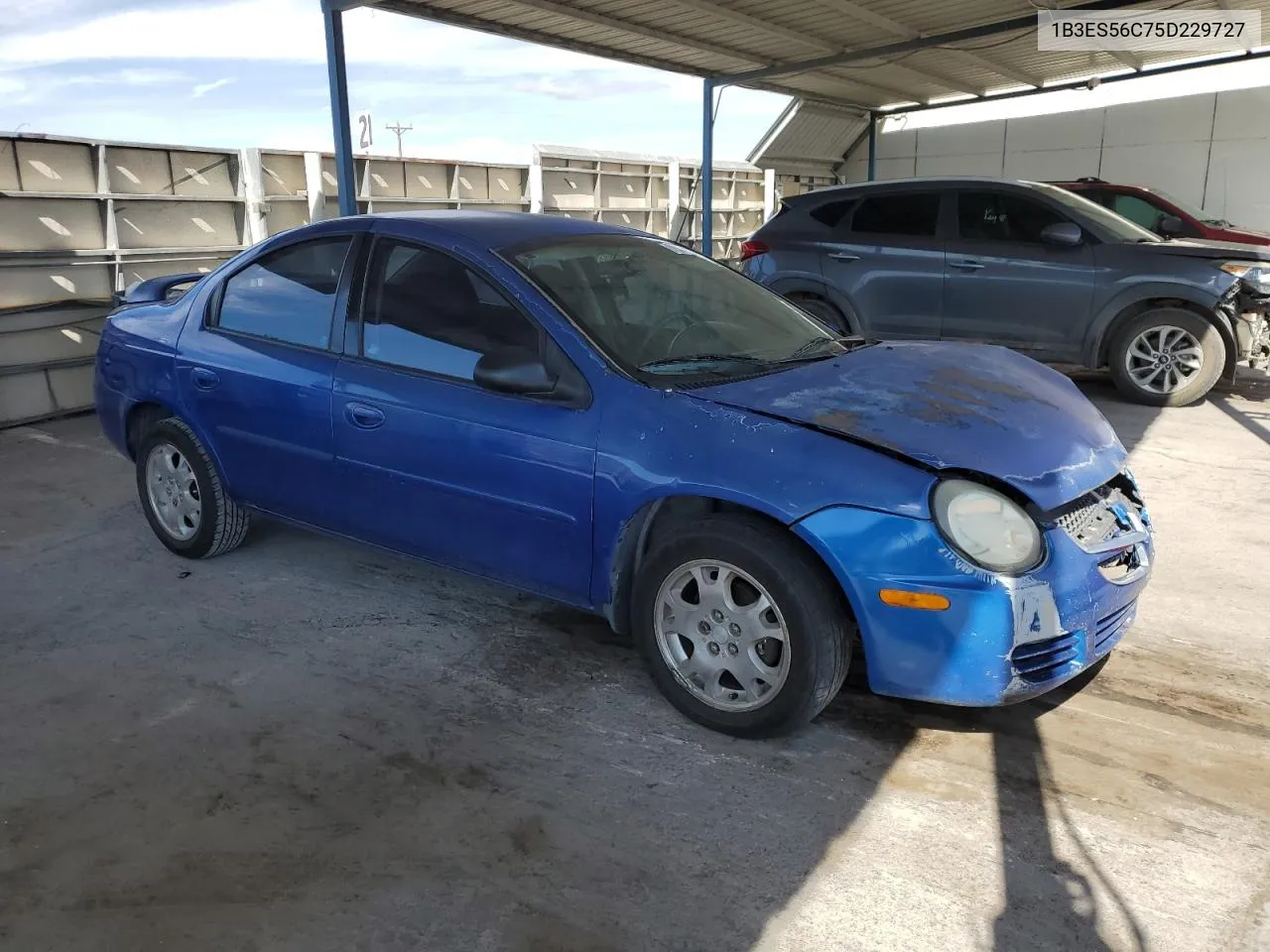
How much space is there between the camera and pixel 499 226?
Result: 11.8ft

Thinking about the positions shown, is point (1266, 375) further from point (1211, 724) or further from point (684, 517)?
point (684, 517)

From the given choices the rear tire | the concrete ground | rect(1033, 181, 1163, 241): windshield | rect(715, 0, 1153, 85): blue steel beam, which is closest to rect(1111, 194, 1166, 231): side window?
rect(715, 0, 1153, 85): blue steel beam

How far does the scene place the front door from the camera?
3.07 meters

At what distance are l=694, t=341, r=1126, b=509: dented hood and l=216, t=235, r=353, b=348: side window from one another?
1.65 meters

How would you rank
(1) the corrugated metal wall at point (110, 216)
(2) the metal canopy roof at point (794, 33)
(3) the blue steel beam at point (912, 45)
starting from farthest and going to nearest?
1. (3) the blue steel beam at point (912, 45)
2. (2) the metal canopy roof at point (794, 33)
3. (1) the corrugated metal wall at point (110, 216)

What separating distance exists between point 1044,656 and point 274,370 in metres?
2.94

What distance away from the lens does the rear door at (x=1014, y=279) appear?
7.41 metres

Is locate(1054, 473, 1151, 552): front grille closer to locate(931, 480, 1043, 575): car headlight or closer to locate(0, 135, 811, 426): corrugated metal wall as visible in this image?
locate(931, 480, 1043, 575): car headlight

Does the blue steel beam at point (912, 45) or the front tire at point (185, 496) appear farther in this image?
the blue steel beam at point (912, 45)

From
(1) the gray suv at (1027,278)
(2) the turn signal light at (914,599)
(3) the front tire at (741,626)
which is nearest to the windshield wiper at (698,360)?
(3) the front tire at (741,626)

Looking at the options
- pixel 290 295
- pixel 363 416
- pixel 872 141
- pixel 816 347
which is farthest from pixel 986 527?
pixel 872 141

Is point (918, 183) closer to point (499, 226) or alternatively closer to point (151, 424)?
point (499, 226)

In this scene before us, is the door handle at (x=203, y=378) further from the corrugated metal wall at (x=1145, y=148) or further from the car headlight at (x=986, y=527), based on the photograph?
the corrugated metal wall at (x=1145, y=148)

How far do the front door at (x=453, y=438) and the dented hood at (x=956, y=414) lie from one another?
57 centimetres
